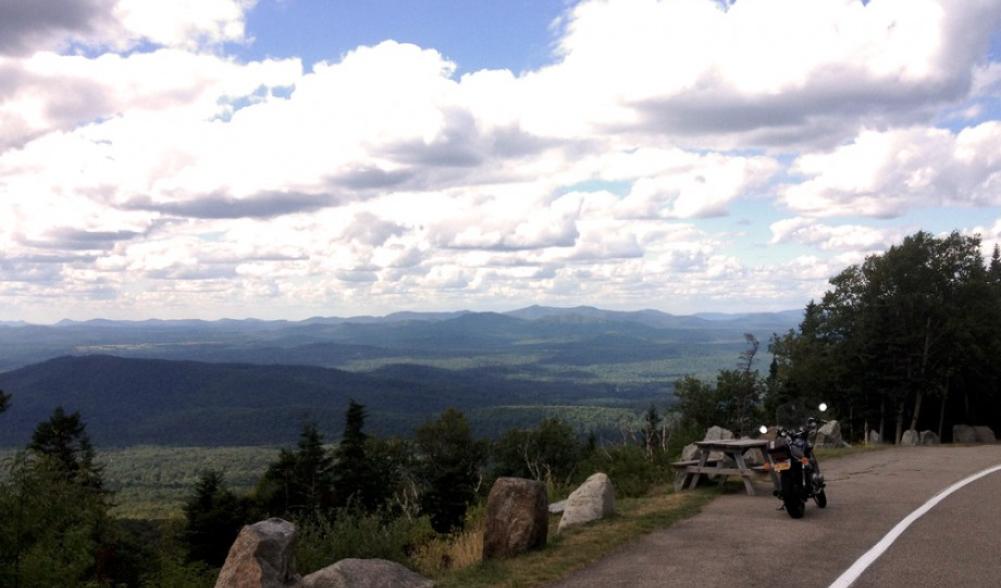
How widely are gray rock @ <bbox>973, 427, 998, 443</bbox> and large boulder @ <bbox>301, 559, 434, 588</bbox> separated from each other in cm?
3569

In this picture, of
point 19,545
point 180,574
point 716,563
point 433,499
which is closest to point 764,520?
point 716,563

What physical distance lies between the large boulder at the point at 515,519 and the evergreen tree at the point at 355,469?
2085 inches

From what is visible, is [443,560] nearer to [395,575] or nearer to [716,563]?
[395,575]

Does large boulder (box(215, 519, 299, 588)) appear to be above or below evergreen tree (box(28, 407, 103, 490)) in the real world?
above

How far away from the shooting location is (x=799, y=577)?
8516 mm

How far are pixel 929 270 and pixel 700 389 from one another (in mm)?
25891

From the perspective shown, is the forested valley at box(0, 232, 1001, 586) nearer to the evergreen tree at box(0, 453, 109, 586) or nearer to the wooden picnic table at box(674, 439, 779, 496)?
the evergreen tree at box(0, 453, 109, 586)

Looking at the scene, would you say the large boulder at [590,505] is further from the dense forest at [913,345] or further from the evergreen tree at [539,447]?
the evergreen tree at [539,447]

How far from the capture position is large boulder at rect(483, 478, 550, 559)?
34.2 ft

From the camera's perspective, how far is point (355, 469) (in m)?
63.6

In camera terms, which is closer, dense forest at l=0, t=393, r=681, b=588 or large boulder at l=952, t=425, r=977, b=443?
dense forest at l=0, t=393, r=681, b=588

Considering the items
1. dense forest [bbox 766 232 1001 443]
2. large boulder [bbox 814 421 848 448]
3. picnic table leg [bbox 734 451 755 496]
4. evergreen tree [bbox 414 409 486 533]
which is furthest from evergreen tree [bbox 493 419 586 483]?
picnic table leg [bbox 734 451 755 496]

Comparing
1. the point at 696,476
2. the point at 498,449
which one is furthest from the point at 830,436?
the point at 498,449

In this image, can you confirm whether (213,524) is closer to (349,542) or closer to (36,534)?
(36,534)
